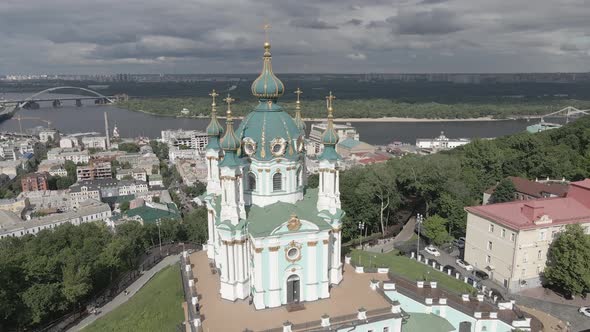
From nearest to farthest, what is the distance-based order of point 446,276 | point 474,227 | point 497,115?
point 446,276 → point 474,227 → point 497,115

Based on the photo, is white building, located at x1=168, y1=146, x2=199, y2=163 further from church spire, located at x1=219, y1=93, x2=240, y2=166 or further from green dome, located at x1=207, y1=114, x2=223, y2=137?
church spire, located at x1=219, y1=93, x2=240, y2=166

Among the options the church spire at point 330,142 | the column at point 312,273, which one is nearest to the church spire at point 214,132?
the church spire at point 330,142

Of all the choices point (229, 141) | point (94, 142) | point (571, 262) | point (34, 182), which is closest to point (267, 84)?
point (229, 141)

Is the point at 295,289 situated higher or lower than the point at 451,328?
higher

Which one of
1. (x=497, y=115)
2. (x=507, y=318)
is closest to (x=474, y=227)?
(x=507, y=318)

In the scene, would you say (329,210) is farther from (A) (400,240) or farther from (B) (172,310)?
(A) (400,240)

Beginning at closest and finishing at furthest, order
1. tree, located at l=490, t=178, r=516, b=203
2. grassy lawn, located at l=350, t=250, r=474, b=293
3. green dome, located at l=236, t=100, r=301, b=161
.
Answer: green dome, located at l=236, t=100, r=301, b=161
grassy lawn, located at l=350, t=250, r=474, b=293
tree, located at l=490, t=178, r=516, b=203

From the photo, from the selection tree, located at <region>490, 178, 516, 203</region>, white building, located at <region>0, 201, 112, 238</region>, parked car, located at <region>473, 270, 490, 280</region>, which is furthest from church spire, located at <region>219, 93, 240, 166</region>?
white building, located at <region>0, 201, 112, 238</region>
